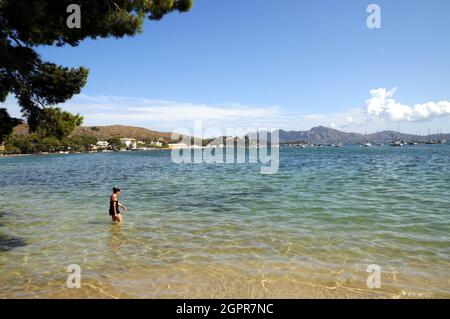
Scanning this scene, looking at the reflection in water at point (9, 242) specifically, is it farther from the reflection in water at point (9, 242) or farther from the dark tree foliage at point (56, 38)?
the dark tree foliage at point (56, 38)

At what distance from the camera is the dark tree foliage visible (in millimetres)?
12172

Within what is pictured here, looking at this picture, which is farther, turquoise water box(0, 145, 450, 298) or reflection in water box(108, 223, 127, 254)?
reflection in water box(108, 223, 127, 254)

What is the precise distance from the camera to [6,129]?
1334 centimetres

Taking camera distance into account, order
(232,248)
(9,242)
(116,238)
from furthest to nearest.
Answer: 1. (116,238)
2. (9,242)
3. (232,248)

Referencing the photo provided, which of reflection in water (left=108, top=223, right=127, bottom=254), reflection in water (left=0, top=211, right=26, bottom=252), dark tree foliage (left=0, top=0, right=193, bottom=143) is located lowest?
reflection in water (left=0, top=211, right=26, bottom=252)

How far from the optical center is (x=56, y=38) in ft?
44.4

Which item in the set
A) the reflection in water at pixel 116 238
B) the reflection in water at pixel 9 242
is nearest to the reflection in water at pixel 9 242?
the reflection in water at pixel 9 242

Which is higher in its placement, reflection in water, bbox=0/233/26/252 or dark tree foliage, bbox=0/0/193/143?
dark tree foliage, bbox=0/0/193/143

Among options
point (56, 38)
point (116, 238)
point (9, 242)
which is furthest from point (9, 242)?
point (56, 38)

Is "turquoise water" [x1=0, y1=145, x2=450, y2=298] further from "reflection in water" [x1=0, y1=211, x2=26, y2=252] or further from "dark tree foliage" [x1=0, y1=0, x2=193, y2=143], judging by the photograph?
"dark tree foliage" [x1=0, y1=0, x2=193, y2=143]

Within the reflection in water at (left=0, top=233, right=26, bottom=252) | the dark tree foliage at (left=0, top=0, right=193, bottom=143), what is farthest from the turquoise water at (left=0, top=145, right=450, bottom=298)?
the dark tree foliage at (left=0, top=0, right=193, bottom=143)

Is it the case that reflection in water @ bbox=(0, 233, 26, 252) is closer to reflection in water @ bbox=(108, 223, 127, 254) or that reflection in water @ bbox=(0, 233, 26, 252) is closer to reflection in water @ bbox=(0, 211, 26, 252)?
reflection in water @ bbox=(0, 211, 26, 252)

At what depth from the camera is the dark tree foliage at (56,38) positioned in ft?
39.9

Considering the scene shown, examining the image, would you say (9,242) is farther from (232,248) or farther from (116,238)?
(232,248)
